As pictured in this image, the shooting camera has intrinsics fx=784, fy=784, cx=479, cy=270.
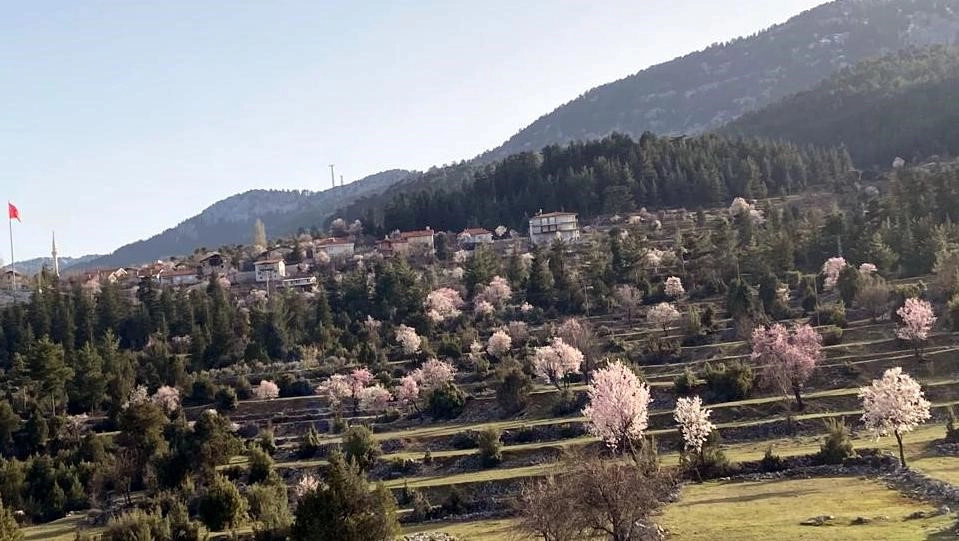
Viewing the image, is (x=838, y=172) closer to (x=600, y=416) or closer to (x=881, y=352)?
(x=881, y=352)

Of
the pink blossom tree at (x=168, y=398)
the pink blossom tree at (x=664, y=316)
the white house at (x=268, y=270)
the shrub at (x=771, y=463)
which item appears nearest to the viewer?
the shrub at (x=771, y=463)

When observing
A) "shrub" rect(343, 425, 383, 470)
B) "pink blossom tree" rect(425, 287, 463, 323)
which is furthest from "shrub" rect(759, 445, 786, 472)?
"pink blossom tree" rect(425, 287, 463, 323)

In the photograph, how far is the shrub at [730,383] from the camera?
4466 cm

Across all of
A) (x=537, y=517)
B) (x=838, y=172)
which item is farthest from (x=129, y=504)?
(x=838, y=172)

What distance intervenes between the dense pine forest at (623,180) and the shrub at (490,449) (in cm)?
7797

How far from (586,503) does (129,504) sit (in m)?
30.3

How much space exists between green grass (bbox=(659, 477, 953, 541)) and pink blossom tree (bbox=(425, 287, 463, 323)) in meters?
45.0

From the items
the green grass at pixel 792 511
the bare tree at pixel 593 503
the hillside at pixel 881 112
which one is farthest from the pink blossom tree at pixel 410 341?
the hillside at pixel 881 112

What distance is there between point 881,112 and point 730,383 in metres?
125

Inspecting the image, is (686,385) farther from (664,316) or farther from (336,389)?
(336,389)

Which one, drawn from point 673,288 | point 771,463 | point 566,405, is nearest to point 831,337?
point 566,405

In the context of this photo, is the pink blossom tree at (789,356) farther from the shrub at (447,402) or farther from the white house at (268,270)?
the white house at (268,270)

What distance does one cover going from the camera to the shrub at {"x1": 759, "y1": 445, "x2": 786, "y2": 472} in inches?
1317

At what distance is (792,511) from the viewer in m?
26.6
